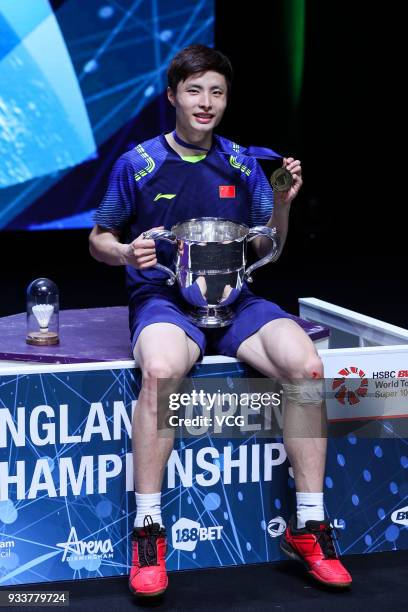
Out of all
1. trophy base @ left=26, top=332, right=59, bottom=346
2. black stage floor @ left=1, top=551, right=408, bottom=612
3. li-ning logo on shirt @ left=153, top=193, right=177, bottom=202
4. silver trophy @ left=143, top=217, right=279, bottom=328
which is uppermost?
li-ning logo on shirt @ left=153, top=193, right=177, bottom=202

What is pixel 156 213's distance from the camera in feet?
9.55

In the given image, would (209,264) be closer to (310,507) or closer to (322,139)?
(310,507)

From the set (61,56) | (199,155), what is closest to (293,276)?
(61,56)

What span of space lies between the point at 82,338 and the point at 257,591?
0.84 m

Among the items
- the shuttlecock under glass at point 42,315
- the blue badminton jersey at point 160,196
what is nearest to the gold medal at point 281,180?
the blue badminton jersey at point 160,196

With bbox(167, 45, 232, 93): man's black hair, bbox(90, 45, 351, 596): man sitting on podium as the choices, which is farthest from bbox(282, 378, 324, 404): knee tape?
bbox(167, 45, 232, 93): man's black hair

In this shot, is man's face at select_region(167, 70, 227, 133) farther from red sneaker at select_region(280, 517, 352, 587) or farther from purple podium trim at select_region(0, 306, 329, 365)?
red sneaker at select_region(280, 517, 352, 587)

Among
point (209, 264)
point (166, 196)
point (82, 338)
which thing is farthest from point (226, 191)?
point (82, 338)

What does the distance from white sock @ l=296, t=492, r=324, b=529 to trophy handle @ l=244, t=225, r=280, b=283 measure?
0.57m

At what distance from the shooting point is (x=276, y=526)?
2.78m

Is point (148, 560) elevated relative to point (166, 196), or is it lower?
lower

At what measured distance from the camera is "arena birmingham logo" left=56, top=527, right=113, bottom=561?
2.64 meters

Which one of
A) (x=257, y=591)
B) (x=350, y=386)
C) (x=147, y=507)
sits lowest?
(x=257, y=591)

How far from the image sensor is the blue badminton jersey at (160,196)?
2.91 m
